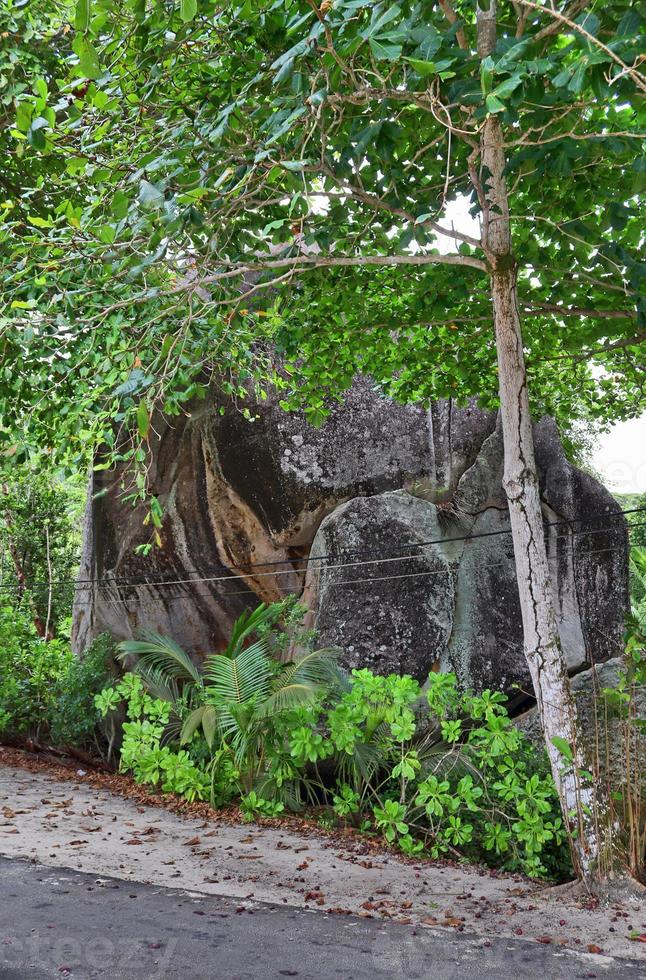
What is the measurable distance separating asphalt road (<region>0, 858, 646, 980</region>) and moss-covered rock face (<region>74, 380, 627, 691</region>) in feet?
12.1

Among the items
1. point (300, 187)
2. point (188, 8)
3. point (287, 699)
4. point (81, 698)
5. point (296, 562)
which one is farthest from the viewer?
point (296, 562)

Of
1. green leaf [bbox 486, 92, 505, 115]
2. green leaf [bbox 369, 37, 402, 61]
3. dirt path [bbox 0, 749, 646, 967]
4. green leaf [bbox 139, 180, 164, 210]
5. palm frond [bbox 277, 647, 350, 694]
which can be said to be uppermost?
green leaf [bbox 369, 37, 402, 61]

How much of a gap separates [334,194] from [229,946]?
4.43 meters

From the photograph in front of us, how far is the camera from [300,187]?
151 inches

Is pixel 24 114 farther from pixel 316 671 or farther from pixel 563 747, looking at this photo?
pixel 316 671

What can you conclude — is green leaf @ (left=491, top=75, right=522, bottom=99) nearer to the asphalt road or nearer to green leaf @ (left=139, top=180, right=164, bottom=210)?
green leaf @ (left=139, top=180, right=164, bottom=210)

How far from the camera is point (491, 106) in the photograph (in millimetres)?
3301

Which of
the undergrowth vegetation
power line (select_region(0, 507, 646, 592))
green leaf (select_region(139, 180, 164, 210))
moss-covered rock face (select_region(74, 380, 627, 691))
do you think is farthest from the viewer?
power line (select_region(0, 507, 646, 592))

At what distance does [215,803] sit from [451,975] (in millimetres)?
4007

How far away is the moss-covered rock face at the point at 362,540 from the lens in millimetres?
8359

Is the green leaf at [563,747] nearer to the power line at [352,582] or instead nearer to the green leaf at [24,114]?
the power line at [352,582]

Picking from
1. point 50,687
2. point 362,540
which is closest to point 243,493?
point 362,540

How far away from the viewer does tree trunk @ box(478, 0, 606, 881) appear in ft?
16.5

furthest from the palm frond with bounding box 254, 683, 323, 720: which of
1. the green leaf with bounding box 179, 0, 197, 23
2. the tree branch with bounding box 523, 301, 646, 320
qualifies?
the green leaf with bounding box 179, 0, 197, 23
